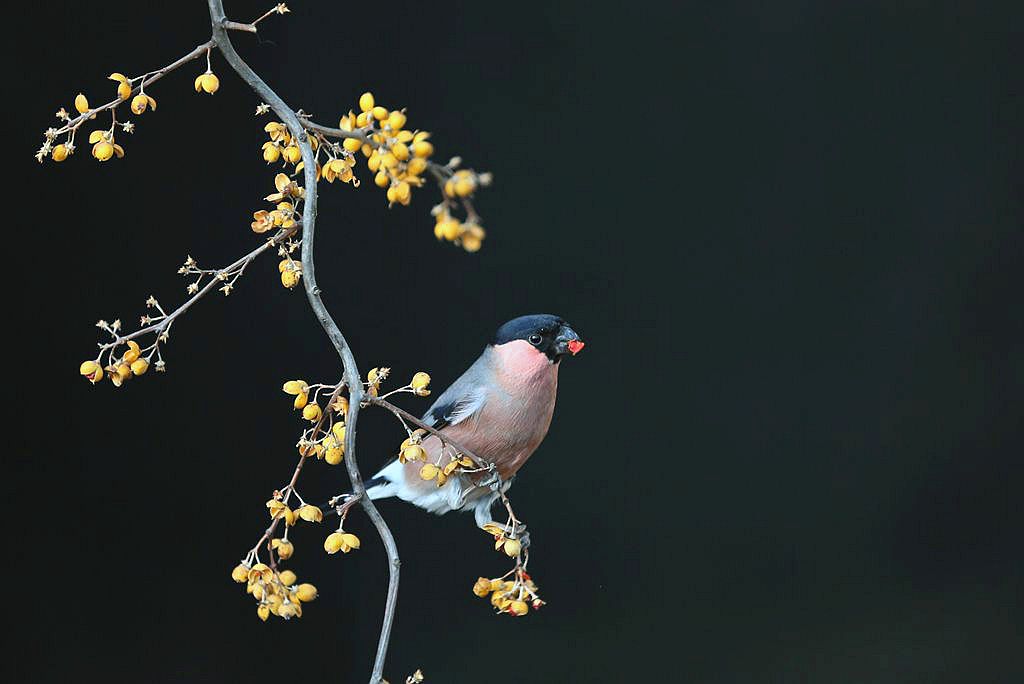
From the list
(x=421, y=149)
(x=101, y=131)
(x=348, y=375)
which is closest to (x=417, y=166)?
(x=421, y=149)

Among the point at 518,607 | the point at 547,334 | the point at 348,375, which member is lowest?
the point at 518,607

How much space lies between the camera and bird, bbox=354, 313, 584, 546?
2.70 ft

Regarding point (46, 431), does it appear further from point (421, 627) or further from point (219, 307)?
point (421, 627)

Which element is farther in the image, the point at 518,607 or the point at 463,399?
the point at 463,399

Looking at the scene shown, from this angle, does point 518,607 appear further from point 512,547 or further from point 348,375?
point 348,375

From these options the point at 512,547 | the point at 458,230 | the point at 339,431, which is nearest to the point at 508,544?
the point at 512,547

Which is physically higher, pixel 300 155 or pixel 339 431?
pixel 300 155

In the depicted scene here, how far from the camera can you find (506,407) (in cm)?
83

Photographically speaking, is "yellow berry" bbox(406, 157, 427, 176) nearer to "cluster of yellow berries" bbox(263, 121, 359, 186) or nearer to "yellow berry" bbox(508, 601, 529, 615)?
"cluster of yellow berries" bbox(263, 121, 359, 186)

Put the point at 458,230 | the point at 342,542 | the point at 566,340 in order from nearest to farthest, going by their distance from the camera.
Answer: the point at 458,230
the point at 342,542
the point at 566,340

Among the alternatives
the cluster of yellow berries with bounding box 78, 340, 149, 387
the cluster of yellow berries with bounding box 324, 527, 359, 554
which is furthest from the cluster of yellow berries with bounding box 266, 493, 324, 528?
the cluster of yellow berries with bounding box 78, 340, 149, 387

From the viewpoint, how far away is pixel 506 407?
0.83 meters

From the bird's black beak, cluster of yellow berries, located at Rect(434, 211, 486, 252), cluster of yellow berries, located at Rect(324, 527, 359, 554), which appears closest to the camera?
cluster of yellow berries, located at Rect(434, 211, 486, 252)

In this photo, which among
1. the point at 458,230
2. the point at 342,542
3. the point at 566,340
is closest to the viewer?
the point at 458,230
